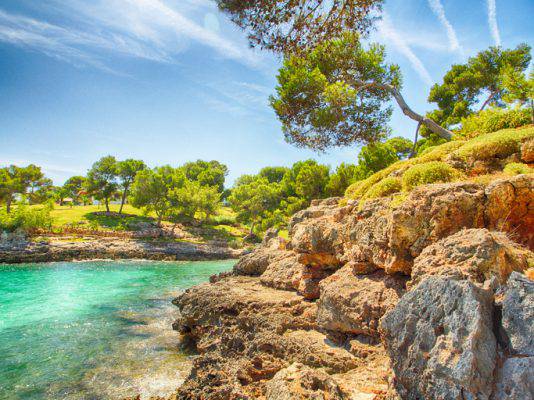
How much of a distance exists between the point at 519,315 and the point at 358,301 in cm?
433

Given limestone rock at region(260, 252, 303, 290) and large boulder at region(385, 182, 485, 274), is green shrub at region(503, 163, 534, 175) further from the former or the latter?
limestone rock at region(260, 252, 303, 290)

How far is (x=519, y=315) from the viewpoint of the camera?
3.92m

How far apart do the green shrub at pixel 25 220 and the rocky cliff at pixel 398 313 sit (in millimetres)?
51667

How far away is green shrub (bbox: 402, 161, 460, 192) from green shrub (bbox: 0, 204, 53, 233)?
59.4 meters

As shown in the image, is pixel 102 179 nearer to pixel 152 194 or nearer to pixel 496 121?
pixel 152 194

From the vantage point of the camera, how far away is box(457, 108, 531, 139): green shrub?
14.4 m

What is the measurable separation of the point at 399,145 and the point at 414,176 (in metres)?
44.3

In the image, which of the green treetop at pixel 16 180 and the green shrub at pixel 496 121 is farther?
the green treetop at pixel 16 180

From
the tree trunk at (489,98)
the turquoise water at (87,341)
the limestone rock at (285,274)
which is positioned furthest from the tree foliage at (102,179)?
the tree trunk at (489,98)

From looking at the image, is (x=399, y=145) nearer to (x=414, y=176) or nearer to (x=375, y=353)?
(x=414, y=176)

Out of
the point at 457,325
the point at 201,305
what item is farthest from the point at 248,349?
the point at 457,325

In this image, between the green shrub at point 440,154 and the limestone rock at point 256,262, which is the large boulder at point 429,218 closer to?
the green shrub at point 440,154

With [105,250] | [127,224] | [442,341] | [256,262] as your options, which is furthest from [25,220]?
[442,341]

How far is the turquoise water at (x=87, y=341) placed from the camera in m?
9.84
